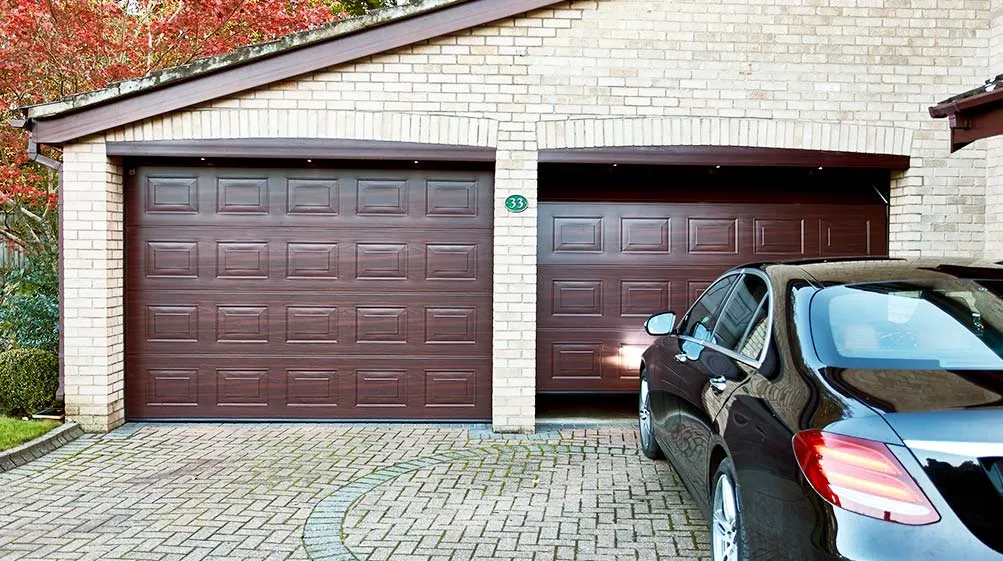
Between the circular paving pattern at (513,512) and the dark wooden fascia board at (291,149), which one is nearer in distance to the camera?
the circular paving pattern at (513,512)

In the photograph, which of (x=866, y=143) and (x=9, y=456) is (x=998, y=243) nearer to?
(x=866, y=143)

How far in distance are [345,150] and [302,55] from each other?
0.93 m

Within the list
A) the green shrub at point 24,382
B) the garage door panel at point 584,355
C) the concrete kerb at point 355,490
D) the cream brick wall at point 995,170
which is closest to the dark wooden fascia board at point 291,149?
the green shrub at point 24,382

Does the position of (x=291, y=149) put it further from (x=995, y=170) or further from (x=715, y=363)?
(x=995, y=170)

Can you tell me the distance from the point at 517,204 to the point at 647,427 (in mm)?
2386

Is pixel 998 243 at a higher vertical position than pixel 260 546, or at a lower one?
higher

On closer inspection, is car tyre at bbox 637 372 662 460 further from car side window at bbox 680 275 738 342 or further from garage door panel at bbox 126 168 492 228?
garage door panel at bbox 126 168 492 228

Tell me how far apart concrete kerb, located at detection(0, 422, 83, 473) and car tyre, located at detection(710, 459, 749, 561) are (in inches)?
213

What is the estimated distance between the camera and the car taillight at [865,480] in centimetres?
247

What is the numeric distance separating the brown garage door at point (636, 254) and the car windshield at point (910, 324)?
14.9ft

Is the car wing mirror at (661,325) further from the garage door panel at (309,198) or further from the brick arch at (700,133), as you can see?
the garage door panel at (309,198)

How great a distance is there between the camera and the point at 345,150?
7.27m

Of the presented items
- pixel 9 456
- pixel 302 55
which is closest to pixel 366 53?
pixel 302 55

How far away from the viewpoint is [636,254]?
8250mm
